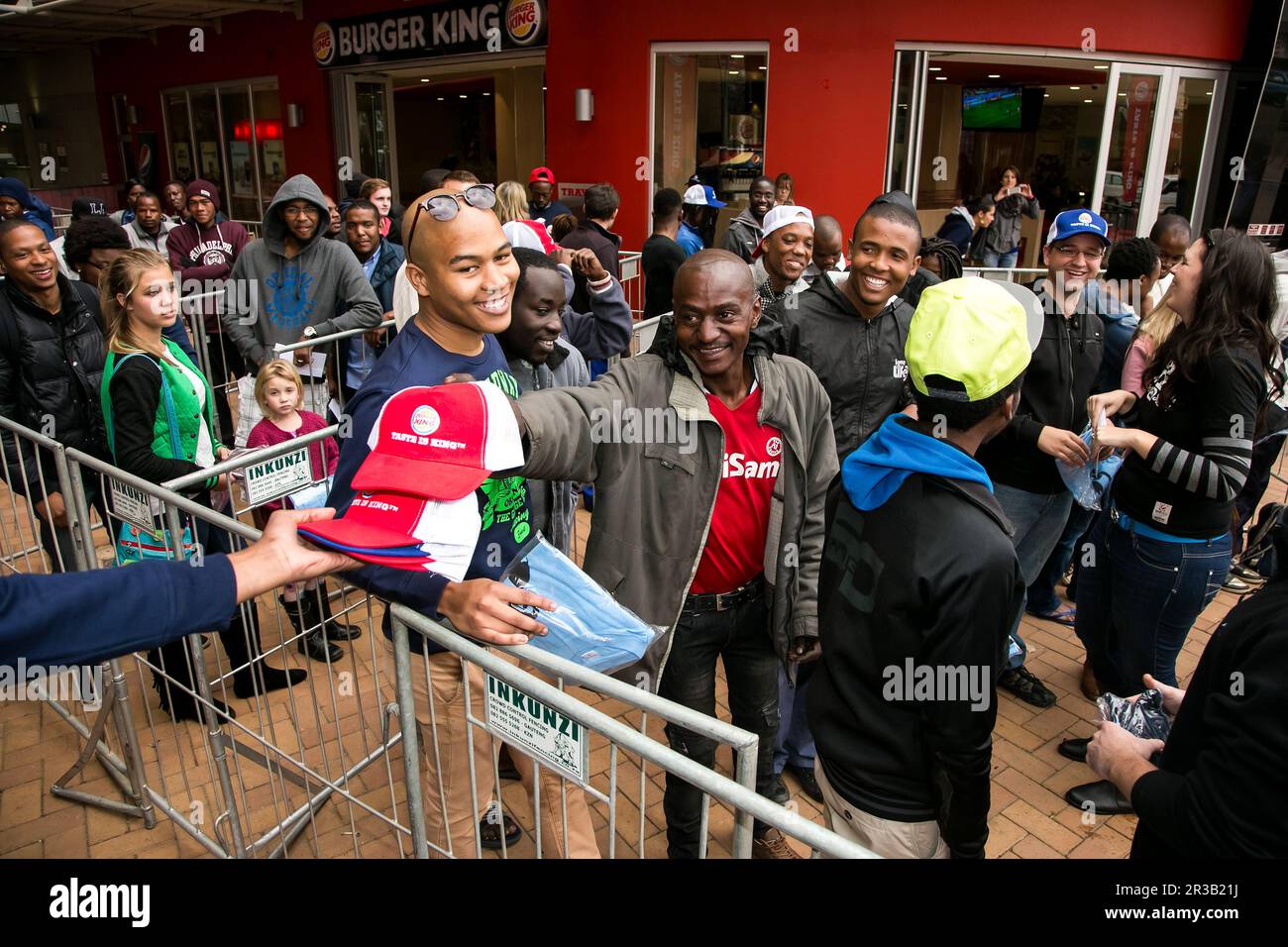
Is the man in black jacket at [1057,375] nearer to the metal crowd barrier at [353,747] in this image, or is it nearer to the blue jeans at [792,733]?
the blue jeans at [792,733]

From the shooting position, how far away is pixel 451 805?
2697 millimetres

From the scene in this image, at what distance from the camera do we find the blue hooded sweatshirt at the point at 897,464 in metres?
1.90

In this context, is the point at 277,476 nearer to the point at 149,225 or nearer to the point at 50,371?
the point at 50,371

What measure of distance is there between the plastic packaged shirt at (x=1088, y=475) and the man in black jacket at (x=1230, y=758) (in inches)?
70.2

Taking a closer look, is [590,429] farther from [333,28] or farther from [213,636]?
[333,28]

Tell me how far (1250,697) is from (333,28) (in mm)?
16326

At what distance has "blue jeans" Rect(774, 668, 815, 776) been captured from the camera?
11.8 ft

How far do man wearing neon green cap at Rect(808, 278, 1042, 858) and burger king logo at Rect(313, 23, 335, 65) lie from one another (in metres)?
15.4

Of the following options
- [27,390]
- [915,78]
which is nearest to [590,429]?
[27,390]

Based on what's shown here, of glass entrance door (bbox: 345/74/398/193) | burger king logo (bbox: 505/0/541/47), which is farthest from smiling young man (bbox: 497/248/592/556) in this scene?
glass entrance door (bbox: 345/74/398/193)

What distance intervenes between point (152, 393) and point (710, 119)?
31.6 feet

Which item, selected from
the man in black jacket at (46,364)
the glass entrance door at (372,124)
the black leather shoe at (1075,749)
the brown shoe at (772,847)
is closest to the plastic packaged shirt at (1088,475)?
the black leather shoe at (1075,749)

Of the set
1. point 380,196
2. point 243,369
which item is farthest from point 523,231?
point 243,369

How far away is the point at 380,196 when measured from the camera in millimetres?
7559
